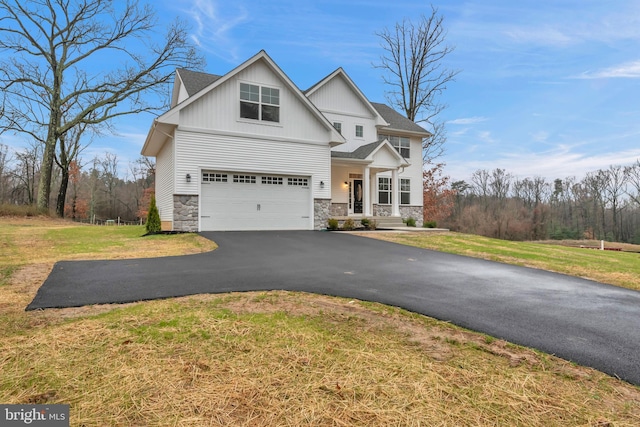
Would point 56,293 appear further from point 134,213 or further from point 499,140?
point 134,213

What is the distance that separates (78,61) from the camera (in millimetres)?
22781

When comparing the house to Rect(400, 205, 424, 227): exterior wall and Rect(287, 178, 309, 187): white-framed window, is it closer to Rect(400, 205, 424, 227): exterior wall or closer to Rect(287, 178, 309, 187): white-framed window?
Rect(287, 178, 309, 187): white-framed window

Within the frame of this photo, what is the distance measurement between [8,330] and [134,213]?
50.2m

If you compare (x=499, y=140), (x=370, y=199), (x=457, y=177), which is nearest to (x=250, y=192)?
(x=370, y=199)

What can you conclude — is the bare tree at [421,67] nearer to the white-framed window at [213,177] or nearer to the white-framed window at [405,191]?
the white-framed window at [405,191]

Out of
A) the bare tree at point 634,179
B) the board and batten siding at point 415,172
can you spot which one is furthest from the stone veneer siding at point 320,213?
the bare tree at point 634,179

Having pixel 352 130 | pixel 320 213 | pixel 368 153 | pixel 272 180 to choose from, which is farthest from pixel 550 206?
pixel 272 180

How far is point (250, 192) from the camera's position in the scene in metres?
13.4

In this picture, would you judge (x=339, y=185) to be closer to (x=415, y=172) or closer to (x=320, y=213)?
(x=320, y=213)

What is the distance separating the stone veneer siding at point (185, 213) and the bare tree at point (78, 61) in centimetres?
1427

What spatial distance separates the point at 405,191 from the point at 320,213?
773 centimetres

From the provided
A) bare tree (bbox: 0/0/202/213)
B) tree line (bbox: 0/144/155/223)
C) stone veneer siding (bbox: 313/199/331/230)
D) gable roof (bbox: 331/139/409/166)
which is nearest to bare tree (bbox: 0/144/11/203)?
tree line (bbox: 0/144/155/223)

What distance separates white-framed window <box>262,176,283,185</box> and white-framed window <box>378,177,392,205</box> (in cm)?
697

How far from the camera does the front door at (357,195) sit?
59.9 feet
